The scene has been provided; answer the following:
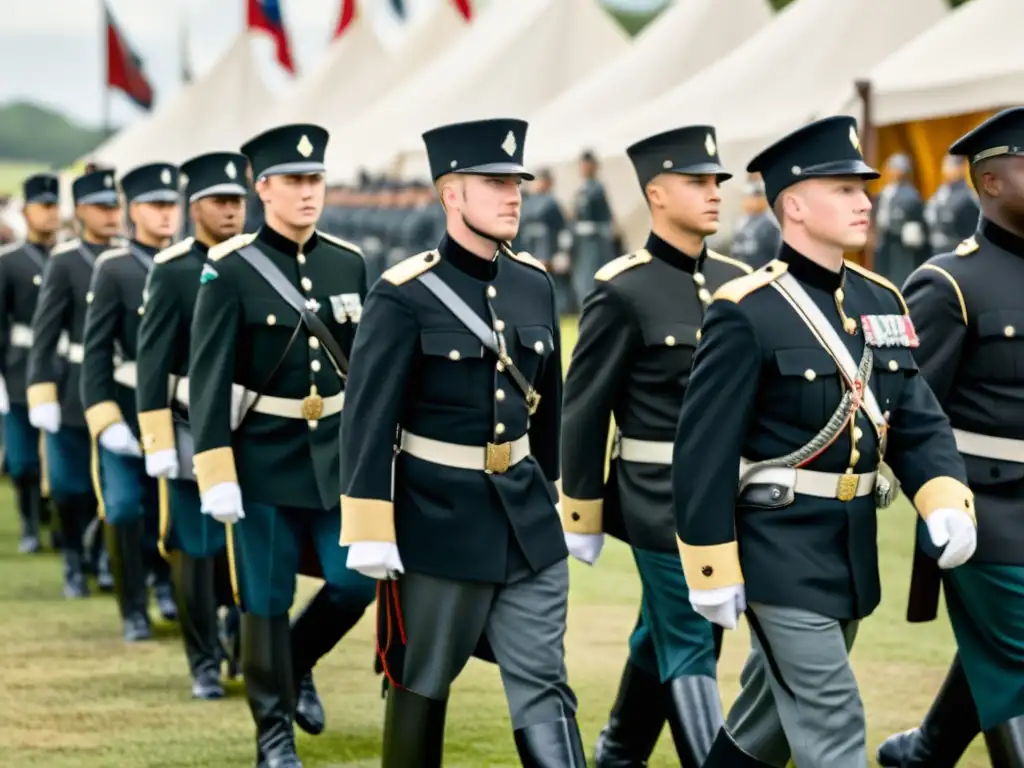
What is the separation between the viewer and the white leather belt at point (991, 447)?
18.5 feet

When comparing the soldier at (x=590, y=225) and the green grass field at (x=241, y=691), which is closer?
the green grass field at (x=241, y=691)

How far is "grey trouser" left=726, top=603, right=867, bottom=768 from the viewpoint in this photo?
4.77 m

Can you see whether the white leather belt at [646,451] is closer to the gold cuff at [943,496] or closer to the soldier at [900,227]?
the gold cuff at [943,496]

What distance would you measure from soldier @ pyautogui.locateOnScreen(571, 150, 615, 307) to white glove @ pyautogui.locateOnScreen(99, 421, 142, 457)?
62.4 feet

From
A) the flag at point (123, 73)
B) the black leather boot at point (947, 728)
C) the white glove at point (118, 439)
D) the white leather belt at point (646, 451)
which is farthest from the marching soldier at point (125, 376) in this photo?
the flag at point (123, 73)

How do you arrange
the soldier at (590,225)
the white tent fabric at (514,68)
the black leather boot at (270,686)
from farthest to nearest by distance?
the white tent fabric at (514,68), the soldier at (590,225), the black leather boot at (270,686)

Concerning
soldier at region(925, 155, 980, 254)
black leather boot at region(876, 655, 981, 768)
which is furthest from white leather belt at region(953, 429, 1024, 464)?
soldier at region(925, 155, 980, 254)

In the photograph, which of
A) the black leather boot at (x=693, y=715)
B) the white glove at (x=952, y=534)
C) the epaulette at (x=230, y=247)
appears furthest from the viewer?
the epaulette at (x=230, y=247)

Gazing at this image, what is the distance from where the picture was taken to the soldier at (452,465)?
533cm

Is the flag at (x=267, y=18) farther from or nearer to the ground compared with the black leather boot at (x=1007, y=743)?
farther from the ground

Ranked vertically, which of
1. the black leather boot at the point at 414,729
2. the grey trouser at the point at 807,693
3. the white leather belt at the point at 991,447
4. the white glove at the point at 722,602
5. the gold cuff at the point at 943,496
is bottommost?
the black leather boot at the point at 414,729

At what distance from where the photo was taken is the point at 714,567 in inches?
191

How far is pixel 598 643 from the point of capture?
8867mm

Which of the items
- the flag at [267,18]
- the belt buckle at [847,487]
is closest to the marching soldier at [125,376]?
the belt buckle at [847,487]
